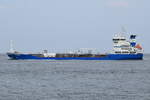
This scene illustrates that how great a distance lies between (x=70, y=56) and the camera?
426ft

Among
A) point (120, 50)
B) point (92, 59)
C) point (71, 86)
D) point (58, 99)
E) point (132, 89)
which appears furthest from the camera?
point (92, 59)

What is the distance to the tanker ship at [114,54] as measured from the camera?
117625 mm

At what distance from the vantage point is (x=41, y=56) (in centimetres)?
13125

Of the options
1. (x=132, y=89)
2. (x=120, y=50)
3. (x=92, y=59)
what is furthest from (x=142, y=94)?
(x=92, y=59)

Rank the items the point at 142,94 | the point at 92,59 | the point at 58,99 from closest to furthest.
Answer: the point at 58,99 < the point at 142,94 < the point at 92,59

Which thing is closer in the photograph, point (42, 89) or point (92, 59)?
point (42, 89)

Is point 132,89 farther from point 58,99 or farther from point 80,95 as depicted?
point 58,99

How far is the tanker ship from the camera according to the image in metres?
118

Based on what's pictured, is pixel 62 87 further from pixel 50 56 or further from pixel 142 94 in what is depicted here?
pixel 50 56

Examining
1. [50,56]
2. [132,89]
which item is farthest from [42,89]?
[50,56]

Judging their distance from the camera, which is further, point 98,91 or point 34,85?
point 34,85

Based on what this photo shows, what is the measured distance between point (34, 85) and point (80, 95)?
10.1 meters

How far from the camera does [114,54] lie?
118188 millimetres

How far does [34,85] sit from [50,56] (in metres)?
79.8
